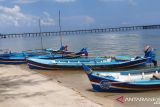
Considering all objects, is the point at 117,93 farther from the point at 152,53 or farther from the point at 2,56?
the point at 2,56

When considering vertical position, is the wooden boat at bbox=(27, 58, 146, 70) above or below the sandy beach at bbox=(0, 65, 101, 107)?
above

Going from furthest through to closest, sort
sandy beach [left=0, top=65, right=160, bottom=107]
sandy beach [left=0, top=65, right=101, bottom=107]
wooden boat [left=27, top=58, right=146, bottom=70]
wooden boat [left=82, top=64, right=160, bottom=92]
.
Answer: wooden boat [left=27, top=58, right=146, bottom=70], wooden boat [left=82, top=64, right=160, bottom=92], sandy beach [left=0, top=65, right=160, bottom=107], sandy beach [left=0, top=65, right=101, bottom=107]

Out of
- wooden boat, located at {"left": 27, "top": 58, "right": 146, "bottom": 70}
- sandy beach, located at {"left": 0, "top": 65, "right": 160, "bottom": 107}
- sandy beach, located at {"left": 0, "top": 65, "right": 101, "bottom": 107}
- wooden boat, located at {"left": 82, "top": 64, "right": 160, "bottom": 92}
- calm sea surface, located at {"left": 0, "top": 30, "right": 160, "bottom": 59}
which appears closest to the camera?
sandy beach, located at {"left": 0, "top": 65, "right": 101, "bottom": 107}

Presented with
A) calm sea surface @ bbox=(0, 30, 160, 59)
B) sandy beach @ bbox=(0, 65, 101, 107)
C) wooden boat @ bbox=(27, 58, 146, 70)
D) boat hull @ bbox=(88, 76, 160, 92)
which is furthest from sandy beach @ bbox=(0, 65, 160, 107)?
calm sea surface @ bbox=(0, 30, 160, 59)

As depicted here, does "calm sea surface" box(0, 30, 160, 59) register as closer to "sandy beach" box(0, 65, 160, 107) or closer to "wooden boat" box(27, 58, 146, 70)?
"wooden boat" box(27, 58, 146, 70)

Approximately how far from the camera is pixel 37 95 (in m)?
15.9

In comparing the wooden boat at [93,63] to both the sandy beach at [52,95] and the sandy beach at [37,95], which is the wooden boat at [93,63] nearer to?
the sandy beach at [52,95]

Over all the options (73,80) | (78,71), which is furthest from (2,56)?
(73,80)

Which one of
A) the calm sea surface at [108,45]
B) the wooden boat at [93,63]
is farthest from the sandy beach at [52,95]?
the calm sea surface at [108,45]

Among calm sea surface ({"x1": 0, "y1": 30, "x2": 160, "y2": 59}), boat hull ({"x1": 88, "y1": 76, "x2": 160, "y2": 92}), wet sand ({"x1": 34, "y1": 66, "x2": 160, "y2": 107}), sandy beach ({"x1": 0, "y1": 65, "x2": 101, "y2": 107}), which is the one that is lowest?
wet sand ({"x1": 34, "y1": 66, "x2": 160, "y2": 107})

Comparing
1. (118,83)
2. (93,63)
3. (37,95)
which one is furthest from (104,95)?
(93,63)

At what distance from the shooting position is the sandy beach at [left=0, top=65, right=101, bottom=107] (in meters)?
14.2

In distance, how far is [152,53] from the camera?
24594 millimetres

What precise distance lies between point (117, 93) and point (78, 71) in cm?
987
